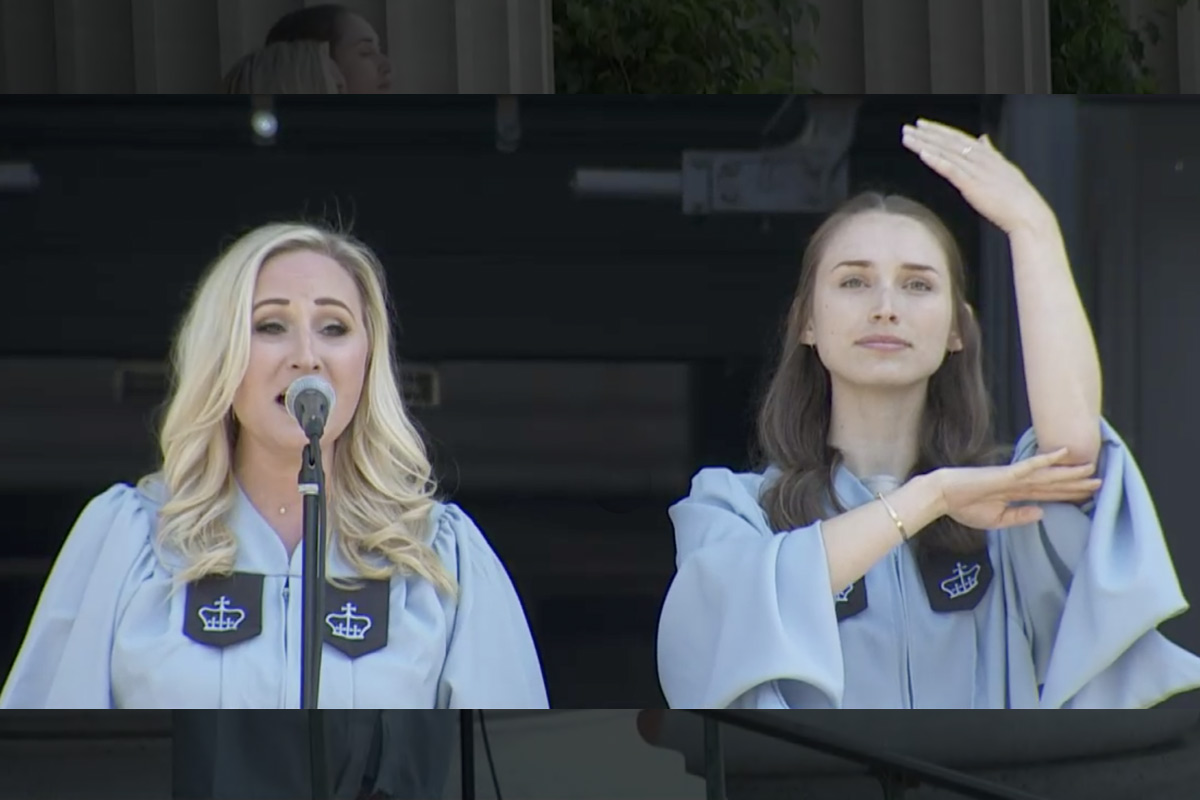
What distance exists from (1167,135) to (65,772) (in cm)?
205

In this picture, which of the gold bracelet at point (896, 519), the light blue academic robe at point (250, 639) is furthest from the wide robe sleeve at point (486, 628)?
the gold bracelet at point (896, 519)

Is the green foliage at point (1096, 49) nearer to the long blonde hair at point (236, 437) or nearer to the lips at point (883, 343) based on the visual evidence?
the lips at point (883, 343)

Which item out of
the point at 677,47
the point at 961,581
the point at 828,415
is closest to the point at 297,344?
the point at 828,415

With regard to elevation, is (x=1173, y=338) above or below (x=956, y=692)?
above

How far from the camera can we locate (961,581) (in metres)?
3.56

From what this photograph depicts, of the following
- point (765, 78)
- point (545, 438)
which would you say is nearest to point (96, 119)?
point (545, 438)

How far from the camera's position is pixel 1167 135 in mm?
3582

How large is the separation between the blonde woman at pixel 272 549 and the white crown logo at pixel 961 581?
25.9 inches

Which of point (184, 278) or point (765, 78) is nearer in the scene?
point (184, 278)

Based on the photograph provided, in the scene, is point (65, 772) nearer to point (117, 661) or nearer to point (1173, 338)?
point (117, 661)

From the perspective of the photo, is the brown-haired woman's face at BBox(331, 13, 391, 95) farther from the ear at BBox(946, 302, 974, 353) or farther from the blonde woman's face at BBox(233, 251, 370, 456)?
the ear at BBox(946, 302, 974, 353)

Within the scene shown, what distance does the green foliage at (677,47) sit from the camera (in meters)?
5.85

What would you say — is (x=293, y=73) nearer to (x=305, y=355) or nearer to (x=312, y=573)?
(x=305, y=355)

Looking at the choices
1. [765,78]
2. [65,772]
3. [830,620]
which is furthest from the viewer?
[765,78]
